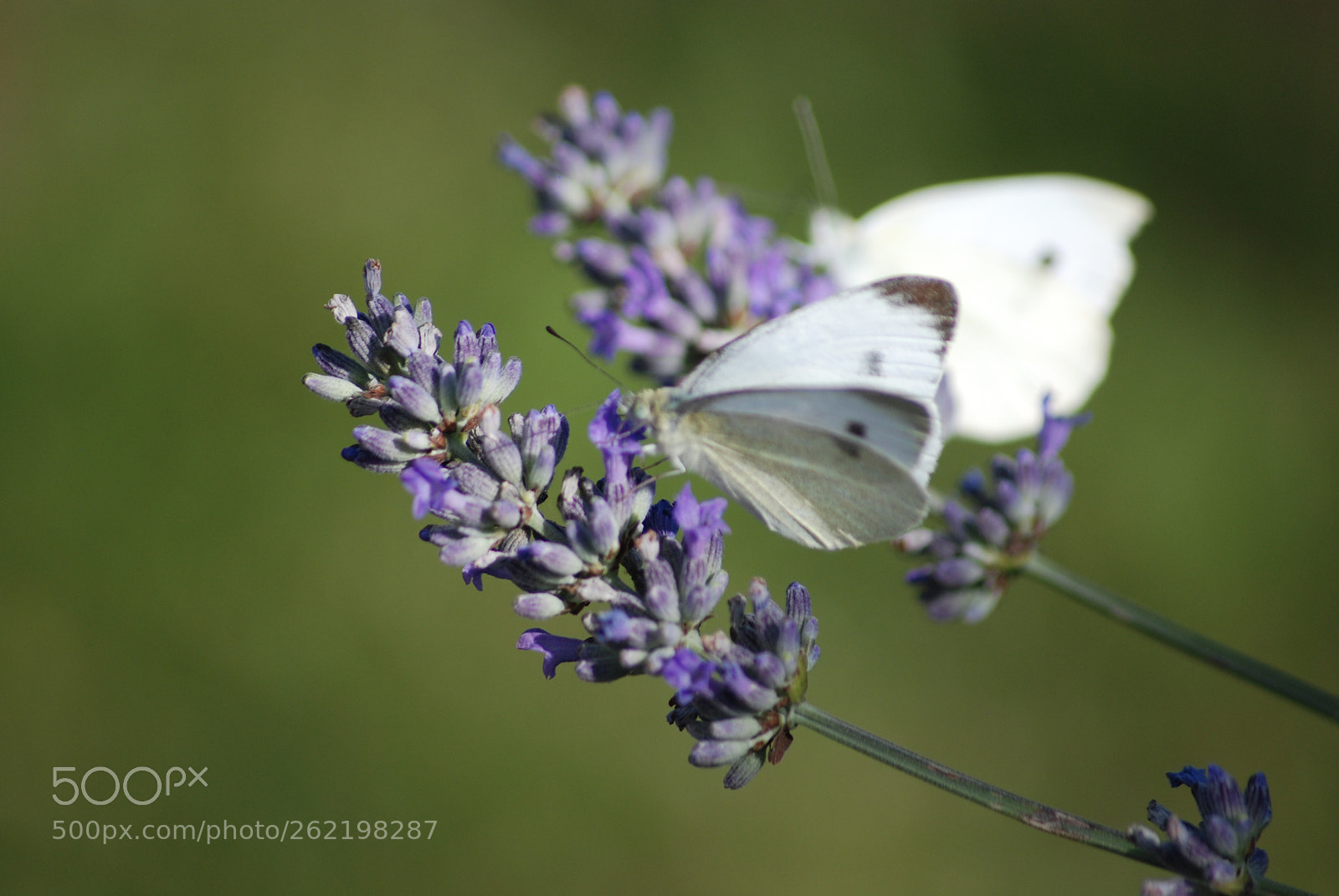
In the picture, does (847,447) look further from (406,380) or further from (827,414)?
(406,380)

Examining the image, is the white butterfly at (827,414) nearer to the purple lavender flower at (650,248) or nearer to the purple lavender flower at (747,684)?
the purple lavender flower at (747,684)

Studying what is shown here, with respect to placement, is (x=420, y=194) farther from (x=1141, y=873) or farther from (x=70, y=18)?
(x=1141, y=873)

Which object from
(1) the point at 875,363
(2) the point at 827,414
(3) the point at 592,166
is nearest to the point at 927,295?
(1) the point at 875,363

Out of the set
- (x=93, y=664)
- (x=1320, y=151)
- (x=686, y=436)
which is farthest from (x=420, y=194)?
(x=1320, y=151)

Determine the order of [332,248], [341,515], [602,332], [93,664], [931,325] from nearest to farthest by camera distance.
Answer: [931,325] < [602,332] < [93,664] < [341,515] < [332,248]

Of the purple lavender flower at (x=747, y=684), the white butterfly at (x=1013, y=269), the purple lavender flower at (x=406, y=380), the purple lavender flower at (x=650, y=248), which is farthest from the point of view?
the white butterfly at (x=1013, y=269)

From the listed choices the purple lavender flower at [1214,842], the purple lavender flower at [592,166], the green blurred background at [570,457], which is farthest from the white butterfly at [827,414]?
the green blurred background at [570,457]
